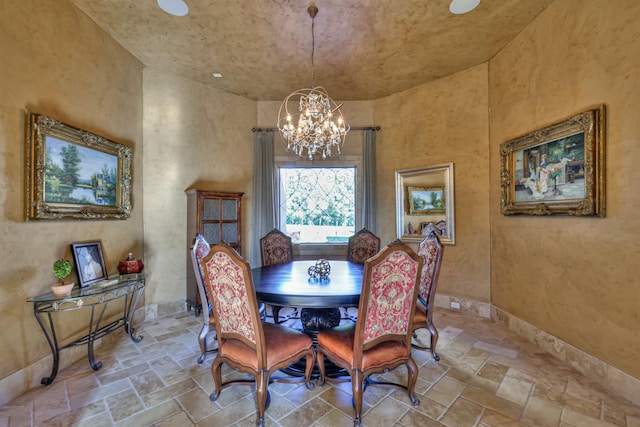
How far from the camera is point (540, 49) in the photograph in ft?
8.70

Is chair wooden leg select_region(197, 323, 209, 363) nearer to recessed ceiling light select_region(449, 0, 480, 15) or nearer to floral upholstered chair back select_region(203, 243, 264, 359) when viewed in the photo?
floral upholstered chair back select_region(203, 243, 264, 359)

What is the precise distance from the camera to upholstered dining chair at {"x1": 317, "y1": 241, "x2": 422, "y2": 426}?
1550mm

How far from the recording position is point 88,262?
2516 mm

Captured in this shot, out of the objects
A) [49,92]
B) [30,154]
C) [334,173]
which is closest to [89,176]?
[30,154]

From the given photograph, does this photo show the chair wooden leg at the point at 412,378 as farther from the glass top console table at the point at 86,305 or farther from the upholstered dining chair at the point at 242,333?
the glass top console table at the point at 86,305

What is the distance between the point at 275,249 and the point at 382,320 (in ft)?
6.76

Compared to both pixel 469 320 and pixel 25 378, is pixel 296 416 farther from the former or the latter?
pixel 469 320

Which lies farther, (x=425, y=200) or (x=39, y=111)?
(x=425, y=200)

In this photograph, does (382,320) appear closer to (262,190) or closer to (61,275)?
(61,275)

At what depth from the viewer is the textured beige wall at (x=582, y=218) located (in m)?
1.91

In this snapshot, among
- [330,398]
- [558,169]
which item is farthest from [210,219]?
[558,169]

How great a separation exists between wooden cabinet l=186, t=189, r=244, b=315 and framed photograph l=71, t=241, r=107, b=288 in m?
1.01

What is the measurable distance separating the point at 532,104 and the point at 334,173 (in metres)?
2.81

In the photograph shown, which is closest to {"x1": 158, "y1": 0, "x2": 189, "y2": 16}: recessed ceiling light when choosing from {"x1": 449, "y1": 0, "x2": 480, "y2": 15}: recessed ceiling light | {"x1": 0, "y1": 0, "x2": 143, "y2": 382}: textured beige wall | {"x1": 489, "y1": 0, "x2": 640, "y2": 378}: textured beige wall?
{"x1": 0, "y1": 0, "x2": 143, "y2": 382}: textured beige wall
